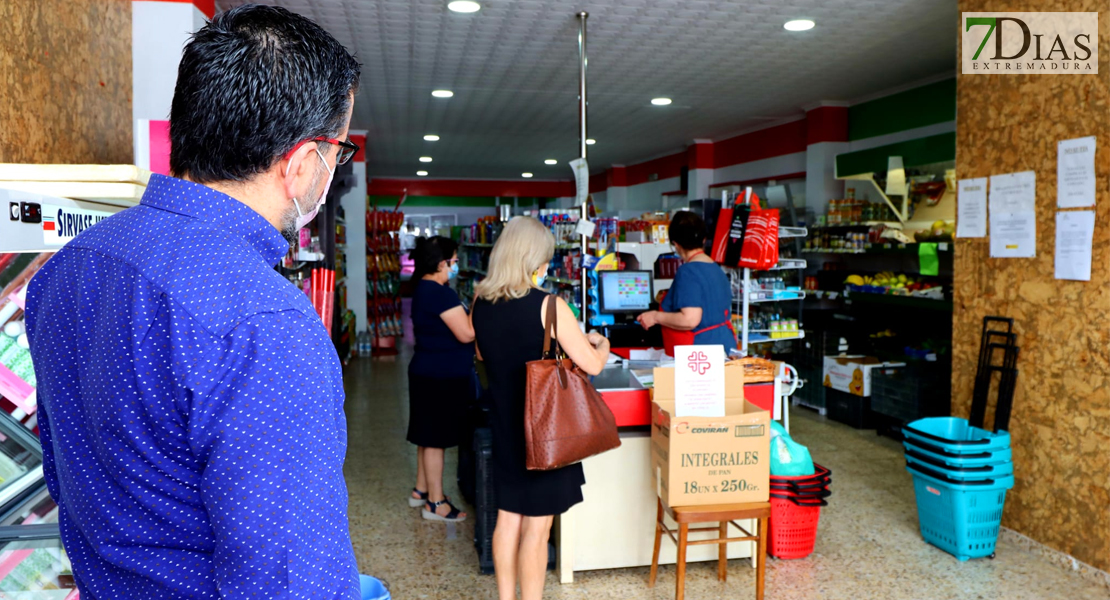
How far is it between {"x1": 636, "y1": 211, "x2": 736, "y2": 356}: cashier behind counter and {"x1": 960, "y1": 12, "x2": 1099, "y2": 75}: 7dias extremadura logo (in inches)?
65.7

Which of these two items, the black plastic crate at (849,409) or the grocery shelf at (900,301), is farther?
the black plastic crate at (849,409)

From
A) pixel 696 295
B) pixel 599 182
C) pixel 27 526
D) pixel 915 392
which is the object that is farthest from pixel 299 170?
pixel 599 182

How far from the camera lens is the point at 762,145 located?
10172mm

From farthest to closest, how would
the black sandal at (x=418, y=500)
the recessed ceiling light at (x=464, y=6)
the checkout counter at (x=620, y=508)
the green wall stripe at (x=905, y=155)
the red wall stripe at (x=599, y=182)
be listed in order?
the red wall stripe at (x=599, y=182) < the green wall stripe at (x=905, y=155) < the recessed ceiling light at (x=464, y=6) < the black sandal at (x=418, y=500) < the checkout counter at (x=620, y=508)

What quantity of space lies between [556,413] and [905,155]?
534 cm

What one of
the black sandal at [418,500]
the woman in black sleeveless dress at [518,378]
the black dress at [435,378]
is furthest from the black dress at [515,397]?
the black sandal at [418,500]

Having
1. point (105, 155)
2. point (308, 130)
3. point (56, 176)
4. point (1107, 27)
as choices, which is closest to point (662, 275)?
point (1107, 27)

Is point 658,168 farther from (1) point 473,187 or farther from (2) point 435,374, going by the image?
(2) point 435,374

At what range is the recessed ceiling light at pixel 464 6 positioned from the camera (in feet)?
16.7

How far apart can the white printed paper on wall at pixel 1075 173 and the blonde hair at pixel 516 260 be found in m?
2.43

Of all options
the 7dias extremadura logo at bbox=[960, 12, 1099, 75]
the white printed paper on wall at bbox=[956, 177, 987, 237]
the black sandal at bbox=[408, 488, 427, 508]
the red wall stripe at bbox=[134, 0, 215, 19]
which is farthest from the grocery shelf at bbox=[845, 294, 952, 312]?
the red wall stripe at bbox=[134, 0, 215, 19]

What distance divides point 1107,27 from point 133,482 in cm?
400

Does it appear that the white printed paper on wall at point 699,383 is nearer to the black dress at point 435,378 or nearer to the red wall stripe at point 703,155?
the black dress at point 435,378

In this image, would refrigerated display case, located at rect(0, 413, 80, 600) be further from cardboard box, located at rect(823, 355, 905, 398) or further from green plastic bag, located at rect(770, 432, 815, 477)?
cardboard box, located at rect(823, 355, 905, 398)
